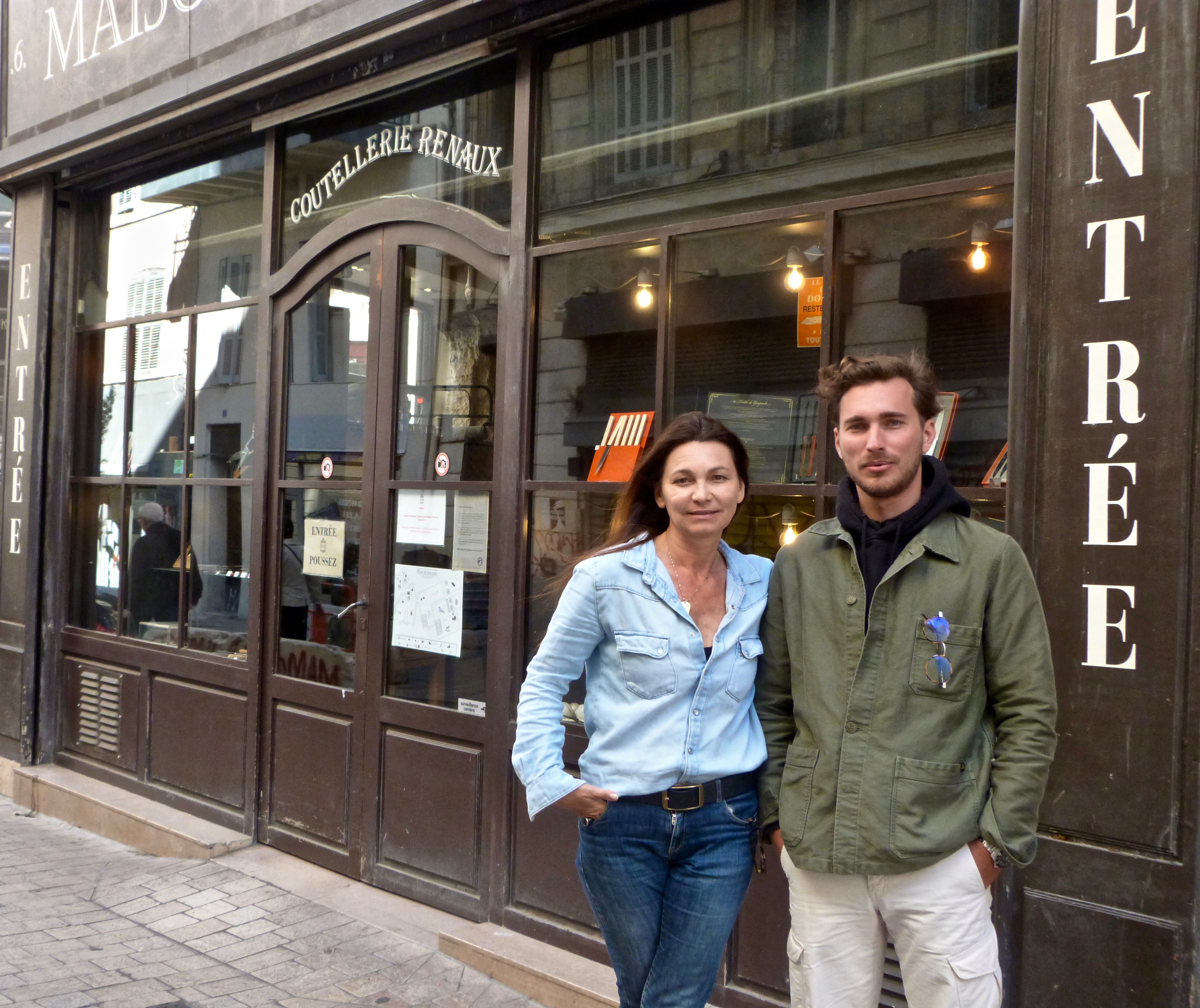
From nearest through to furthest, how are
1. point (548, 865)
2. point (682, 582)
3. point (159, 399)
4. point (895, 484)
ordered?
point (895, 484)
point (682, 582)
point (548, 865)
point (159, 399)

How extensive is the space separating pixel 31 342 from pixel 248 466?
218 centimetres

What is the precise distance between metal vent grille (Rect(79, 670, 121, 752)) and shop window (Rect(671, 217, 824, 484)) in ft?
13.9

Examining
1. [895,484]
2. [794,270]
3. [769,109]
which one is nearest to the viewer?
[895,484]

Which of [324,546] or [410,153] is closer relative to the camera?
[410,153]

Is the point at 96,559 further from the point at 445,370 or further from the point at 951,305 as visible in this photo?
the point at 951,305

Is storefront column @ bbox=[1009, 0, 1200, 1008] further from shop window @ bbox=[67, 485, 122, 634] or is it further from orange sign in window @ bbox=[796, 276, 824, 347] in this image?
shop window @ bbox=[67, 485, 122, 634]

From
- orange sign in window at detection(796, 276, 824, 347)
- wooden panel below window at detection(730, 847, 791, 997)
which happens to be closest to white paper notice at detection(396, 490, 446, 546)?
orange sign in window at detection(796, 276, 824, 347)

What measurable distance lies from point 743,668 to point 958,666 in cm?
49

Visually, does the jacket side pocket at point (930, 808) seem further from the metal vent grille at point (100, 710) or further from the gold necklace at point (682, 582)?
the metal vent grille at point (100, 710)

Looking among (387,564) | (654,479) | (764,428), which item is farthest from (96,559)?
(654,479)

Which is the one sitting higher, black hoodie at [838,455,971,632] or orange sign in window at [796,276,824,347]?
orange sign in window at [796,276,824,347]

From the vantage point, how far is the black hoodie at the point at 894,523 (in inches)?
98.1

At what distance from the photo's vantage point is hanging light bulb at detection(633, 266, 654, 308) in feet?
14.5

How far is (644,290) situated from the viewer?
4.45 metres
